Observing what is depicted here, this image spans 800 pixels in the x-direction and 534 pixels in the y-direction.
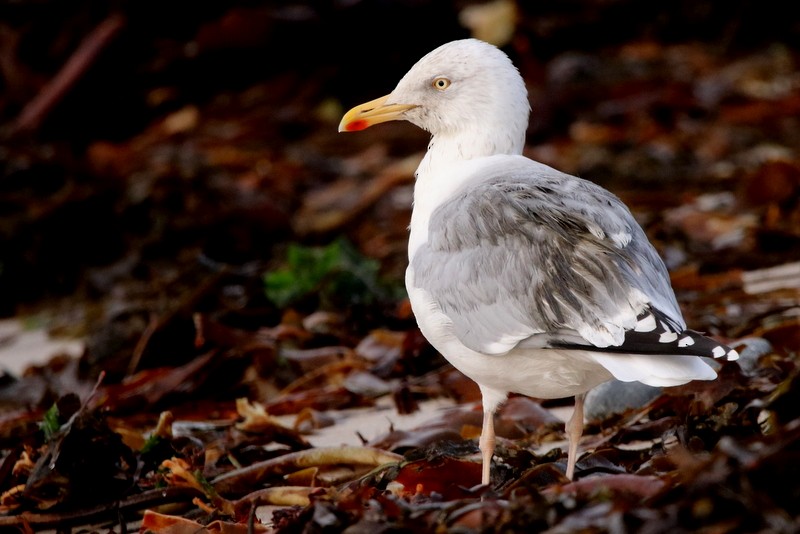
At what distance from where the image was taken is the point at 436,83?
11.7ft

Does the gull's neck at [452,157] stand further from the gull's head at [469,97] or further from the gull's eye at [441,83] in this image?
the gull's eye at [441,83]

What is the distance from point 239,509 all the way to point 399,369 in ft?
4.40

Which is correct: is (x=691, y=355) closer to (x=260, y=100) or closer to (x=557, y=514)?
(x=557, y=514)

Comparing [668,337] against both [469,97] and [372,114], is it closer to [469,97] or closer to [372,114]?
[469,97]

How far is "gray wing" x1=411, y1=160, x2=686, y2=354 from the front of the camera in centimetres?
254

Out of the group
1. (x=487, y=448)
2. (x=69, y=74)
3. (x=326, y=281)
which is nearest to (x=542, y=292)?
(x=487, y=448)

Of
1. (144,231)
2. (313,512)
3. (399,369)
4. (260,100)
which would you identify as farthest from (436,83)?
(260,100)

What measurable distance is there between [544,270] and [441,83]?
1.06 m

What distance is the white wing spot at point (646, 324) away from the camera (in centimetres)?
245

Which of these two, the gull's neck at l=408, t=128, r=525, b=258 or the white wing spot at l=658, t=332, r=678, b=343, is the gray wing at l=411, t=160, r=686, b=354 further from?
the gull's neck at l=408, t=128, r=525, b=258

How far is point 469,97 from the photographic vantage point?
138 inches

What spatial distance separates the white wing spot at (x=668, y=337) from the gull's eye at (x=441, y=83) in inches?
54.4

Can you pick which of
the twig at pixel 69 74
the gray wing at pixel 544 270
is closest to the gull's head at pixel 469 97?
the gray wing at pixel 544 270

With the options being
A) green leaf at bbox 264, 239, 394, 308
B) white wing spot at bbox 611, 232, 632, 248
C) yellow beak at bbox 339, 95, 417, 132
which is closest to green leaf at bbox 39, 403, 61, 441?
yellow beak at bbox 339, 95, 417, 132
